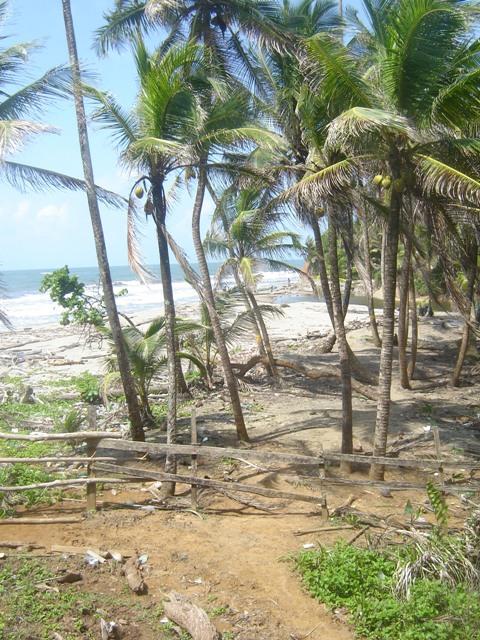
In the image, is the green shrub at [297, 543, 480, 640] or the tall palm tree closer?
the green shrub at [297, 543, 480, 640]

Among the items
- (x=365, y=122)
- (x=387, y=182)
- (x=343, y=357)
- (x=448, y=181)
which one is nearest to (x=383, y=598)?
(x=448, y=181)

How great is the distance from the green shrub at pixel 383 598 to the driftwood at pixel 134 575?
5.43 ft

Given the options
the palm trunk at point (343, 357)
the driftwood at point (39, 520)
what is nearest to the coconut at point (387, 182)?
the palm trunk at point (343, 357)

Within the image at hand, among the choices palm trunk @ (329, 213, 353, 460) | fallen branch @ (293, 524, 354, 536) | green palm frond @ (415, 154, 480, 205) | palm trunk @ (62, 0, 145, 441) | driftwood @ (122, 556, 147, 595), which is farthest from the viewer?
palm trunk @ (329, 213, 353, 460)

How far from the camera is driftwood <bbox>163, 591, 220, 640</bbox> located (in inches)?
192

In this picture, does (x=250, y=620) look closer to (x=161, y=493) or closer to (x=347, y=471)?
(x=161, y=493)

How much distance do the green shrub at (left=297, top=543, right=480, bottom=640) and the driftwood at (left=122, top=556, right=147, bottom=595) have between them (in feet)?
5.43

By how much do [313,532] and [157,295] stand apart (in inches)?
1990

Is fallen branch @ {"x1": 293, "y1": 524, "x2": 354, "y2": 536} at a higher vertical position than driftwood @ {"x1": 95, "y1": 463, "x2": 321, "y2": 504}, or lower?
lower

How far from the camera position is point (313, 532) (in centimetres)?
714

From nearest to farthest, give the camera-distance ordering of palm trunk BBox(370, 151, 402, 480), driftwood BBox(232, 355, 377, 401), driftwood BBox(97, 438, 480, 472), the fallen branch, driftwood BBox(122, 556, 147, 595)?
1. driftwood BBox(122, 556, 147, 595)
2. the fallen branch
3. driftwood BBox(97, 438, 480, 472)
4. palm trunk BBox(370, 151, 402, 480)
5. driftwood BBox(232, 355, 377, 401)

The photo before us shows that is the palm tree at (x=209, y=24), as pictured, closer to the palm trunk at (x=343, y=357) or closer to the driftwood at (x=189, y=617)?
the palm trunk at (x=343, y=357)

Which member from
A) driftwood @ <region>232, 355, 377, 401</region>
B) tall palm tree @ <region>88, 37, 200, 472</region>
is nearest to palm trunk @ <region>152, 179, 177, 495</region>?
tall palm tree @ <region>88, 37, 200, 472</region>

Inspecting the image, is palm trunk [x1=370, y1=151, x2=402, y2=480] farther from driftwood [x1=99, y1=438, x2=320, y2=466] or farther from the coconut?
driftwood [x1=99, y1=438, x2=320, y2=466]
